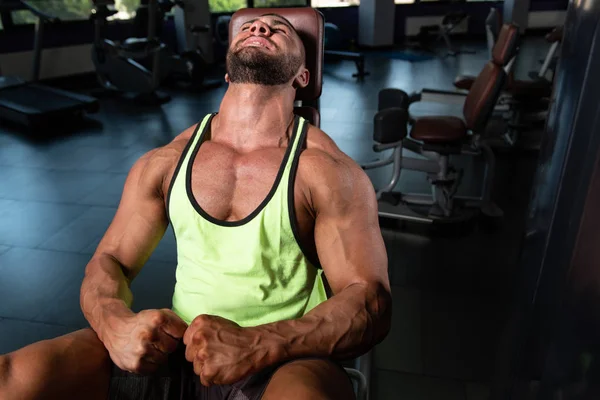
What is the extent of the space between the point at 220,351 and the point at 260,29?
63 cm

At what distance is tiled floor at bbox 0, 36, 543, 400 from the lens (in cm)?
148

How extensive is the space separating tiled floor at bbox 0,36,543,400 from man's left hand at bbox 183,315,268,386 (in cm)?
40

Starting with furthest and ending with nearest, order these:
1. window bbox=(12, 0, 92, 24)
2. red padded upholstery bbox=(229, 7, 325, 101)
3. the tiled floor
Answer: window bbox=(12, 0, 92, 24)
the tiled floor
red padded upholstery bbox=(229, 7, 325, 101)

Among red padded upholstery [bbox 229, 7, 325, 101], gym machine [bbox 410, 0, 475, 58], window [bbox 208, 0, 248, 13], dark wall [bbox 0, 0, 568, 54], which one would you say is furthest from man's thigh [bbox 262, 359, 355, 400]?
gym machine [bbox 410, 0, 475, 58]

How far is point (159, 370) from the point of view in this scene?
877mm

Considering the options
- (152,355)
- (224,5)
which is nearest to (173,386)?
(152,355)

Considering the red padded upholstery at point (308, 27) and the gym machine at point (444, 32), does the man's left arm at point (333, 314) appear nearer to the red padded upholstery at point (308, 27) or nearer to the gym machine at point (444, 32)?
the red padded upholstery at point (308, 27)

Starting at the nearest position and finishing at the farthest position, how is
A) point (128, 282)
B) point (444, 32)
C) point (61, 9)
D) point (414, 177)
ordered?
point (128, 282)
point (414, 177)
point (61, 9)
point (444, 32)

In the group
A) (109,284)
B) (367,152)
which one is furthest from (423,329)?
(367,152)

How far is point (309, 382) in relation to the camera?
715 millimetres

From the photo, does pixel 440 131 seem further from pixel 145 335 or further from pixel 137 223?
pixel 145 335

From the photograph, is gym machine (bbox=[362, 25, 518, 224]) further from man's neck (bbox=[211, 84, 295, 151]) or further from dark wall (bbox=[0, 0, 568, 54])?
dark wall (bbox=[0, 0, 568, 54])

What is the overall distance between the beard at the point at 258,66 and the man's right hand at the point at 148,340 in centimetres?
47

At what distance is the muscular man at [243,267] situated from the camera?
74 centimetres
